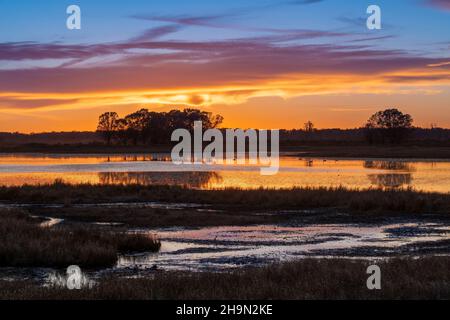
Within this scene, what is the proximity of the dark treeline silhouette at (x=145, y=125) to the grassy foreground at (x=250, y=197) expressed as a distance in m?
122

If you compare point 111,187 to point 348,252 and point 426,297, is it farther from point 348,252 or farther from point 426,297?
point 426,297

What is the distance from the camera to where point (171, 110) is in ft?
606

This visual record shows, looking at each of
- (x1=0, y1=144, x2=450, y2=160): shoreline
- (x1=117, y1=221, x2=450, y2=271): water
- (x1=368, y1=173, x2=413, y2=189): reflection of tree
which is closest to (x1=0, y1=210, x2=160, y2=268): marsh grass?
(x1=117, y1=221, x2=450, y2=271): water

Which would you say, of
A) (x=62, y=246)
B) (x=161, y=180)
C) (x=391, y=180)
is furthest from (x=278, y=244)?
(x=161, y=180)

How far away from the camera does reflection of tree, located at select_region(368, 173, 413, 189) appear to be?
51609 millimetres

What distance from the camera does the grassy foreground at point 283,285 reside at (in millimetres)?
12469

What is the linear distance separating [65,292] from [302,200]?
2673 cm

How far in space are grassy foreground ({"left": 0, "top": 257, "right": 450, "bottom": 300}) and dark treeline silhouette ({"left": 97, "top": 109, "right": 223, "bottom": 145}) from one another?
152882 mm

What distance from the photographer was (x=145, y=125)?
170 m

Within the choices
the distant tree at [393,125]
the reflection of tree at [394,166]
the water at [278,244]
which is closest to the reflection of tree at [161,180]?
the reflection of tree at [394,166]

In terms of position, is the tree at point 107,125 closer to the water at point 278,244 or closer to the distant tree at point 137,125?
the distant tree at point 137,125

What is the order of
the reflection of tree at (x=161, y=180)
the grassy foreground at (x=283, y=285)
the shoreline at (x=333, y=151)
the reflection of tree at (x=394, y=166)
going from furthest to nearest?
the shoreline at (x=333, y=151), the reflection of tree at (x=394, y=166), the reflection of tree at (x=161, y=180), the grassy foreground at (x=283, y=285)

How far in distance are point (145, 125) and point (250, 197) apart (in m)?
133

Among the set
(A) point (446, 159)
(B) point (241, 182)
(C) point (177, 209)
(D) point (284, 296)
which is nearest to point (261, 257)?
(D) point (284, 296)
